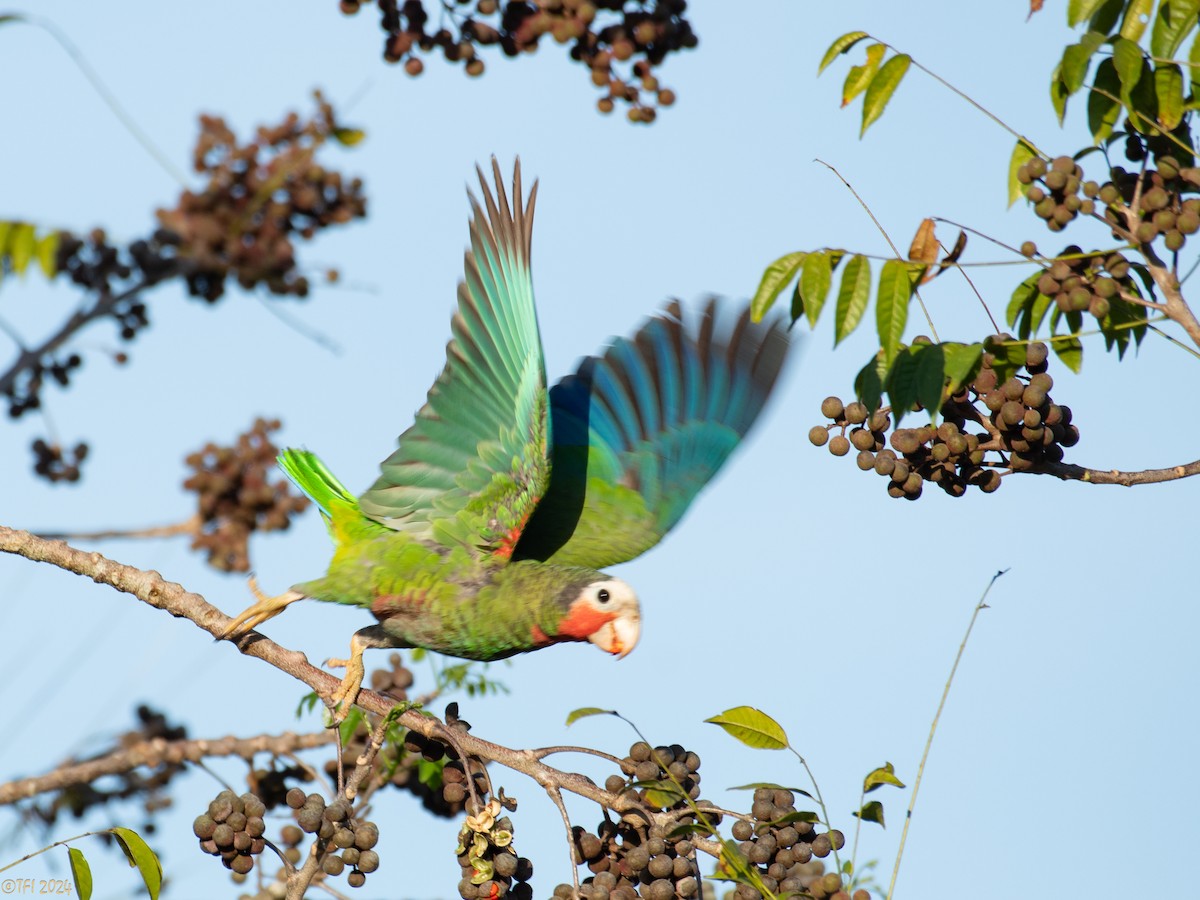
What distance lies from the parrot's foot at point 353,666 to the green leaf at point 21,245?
54.5 inches

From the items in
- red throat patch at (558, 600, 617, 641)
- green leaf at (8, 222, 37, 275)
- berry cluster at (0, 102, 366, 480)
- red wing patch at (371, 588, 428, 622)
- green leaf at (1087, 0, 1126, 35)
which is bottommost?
red throat patch at (558, 600, 617, 641)

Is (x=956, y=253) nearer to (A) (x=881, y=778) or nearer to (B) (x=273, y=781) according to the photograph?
(A) (x=881, y=778)

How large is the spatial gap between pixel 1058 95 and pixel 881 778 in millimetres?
1541

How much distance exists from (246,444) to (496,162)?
1.83 m

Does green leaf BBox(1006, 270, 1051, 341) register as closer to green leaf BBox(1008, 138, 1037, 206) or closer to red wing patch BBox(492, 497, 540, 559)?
green leaf BBox(1008, 138, 1037, 206)

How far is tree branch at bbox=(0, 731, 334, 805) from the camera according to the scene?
4.10m

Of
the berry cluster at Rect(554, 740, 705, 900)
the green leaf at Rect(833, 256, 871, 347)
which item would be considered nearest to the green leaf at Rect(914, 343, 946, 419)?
the green leaf at Rect(833, 256, 871, 347)

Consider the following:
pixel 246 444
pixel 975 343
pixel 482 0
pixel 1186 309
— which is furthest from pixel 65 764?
pixel 1186 309

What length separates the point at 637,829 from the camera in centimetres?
316

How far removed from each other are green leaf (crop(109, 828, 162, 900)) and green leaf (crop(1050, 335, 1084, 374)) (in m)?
2.41

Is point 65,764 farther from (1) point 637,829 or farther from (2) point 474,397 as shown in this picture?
(1) point 637,829

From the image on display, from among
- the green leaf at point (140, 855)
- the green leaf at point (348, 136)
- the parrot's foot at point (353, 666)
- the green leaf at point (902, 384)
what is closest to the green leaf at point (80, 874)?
the green leaf at point (140, 855)

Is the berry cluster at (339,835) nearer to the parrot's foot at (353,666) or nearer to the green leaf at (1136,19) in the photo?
the parrot's foot at (353,666)

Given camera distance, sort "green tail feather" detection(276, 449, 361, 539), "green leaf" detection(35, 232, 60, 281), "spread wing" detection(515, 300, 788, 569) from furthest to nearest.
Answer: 1. "spread wing" detection(515, 300, 788, 569)
2. "green tail feather" detection(276, 449, 361, 539)
3. "green leaf" detection(35, 232, 60, 281)
